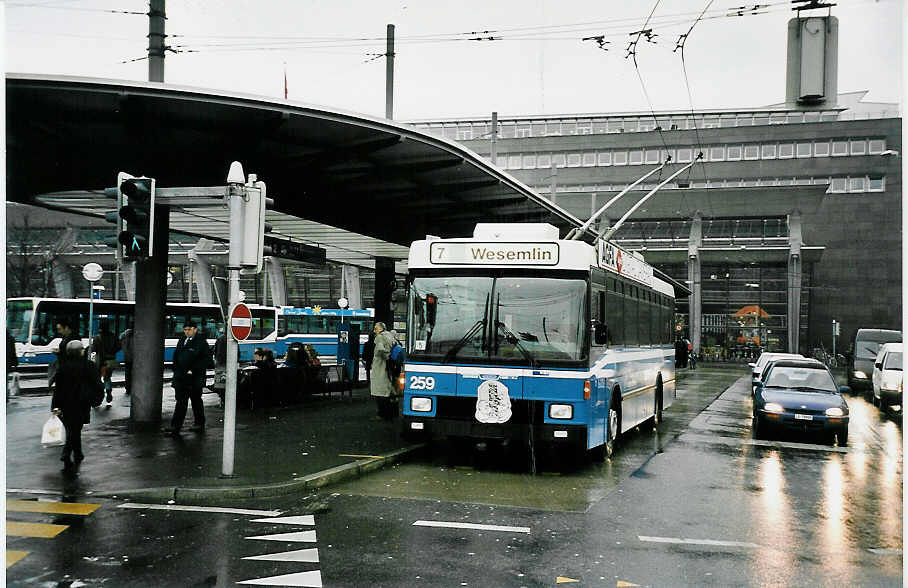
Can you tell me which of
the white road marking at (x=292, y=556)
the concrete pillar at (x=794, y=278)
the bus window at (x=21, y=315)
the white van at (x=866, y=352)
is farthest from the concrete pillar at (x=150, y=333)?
the concrete pillar at (x=794, y=278)

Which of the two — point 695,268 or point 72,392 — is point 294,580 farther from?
point 695,268

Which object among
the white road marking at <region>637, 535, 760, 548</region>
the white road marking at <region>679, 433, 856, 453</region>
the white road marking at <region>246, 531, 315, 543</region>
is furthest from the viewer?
the white road marking at <region>679, 433, 856, 453</region>

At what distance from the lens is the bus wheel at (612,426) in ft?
44.9

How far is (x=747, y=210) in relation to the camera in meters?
56.2

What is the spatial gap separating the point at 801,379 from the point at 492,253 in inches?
350

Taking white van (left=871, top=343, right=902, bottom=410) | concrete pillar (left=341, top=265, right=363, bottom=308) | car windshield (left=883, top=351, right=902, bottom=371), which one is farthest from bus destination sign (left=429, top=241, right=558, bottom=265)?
concrete pillar (left=341, top=265, right=363, bottom=308)

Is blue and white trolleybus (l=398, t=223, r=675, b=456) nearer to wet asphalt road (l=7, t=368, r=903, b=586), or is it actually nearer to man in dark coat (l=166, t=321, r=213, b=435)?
wet asphalt road (l=7, t=368, r=903, b=586)

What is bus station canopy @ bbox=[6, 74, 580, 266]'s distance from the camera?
1242cm

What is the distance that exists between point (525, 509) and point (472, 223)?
49.6ft

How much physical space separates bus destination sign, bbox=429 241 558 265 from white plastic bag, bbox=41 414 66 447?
5311 mm

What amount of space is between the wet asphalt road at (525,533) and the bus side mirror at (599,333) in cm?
186

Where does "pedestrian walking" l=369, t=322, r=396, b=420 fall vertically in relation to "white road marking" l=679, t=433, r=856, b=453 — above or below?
above

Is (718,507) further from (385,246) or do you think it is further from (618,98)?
(385,246)

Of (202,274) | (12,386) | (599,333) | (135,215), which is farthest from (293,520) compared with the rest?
(202,274)
